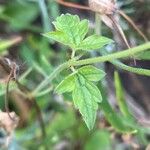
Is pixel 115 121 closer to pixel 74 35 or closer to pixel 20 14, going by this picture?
pixel 74 35

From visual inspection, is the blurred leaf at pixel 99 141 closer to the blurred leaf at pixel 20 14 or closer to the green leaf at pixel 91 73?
the blurred leaf at pixel 20 14

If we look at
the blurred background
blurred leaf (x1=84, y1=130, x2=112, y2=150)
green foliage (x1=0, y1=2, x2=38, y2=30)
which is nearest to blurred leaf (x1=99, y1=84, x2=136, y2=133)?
the blurred background

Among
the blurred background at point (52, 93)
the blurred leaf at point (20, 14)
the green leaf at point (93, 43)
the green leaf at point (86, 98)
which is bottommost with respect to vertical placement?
the blurred background at point (52, 93)

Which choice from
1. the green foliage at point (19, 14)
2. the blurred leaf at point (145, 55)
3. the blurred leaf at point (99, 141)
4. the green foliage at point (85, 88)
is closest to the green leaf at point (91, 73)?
the green foliage at point (85, 88)

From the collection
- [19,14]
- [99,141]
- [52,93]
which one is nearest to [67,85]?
[52,93]

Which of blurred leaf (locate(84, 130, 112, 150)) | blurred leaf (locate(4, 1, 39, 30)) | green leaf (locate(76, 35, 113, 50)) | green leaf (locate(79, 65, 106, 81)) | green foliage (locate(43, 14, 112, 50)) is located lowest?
blurred leaf (locate(84, 130, 112, 150))

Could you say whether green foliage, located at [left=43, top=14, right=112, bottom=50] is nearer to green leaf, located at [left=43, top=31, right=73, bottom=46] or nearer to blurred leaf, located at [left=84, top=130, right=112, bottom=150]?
green leaf, located at [left=43, top=31, right=73, bottom=46]

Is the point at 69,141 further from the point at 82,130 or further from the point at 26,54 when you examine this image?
the point at 26,54
